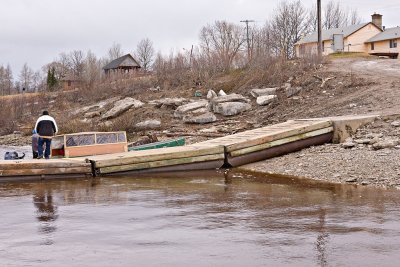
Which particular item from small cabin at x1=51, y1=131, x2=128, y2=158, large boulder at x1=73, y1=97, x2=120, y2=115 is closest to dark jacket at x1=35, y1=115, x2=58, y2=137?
small cabin at x1=51, y1=131, x2=128, y2=158

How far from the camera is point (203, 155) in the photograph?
722 inches

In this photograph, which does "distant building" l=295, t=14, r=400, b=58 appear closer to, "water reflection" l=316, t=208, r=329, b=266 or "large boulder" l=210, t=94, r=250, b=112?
"large boulder" l=210, t=94, r=250, b=112

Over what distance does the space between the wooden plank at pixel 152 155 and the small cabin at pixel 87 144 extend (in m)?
0.68

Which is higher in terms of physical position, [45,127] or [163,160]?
[45,127]

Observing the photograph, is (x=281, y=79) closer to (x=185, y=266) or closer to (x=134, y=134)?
(x=134, y=134)

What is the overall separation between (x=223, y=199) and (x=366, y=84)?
1815 cm

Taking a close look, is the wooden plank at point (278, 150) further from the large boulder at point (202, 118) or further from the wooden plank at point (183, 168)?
the large boulder at point (202, 118)

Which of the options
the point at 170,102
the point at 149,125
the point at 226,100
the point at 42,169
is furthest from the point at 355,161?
the point at 170,102

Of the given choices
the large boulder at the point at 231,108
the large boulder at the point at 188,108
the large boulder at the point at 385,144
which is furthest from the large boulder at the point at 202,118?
the large boulder at the point at 385,144

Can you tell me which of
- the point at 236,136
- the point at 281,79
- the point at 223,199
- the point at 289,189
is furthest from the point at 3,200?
the point at 281,79

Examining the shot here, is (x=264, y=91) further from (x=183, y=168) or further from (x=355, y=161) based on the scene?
(x=355, y=161)

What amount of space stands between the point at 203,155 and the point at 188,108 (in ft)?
47.1

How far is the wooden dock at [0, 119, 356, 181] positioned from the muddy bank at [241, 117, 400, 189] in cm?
45

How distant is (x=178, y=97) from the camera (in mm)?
37375
